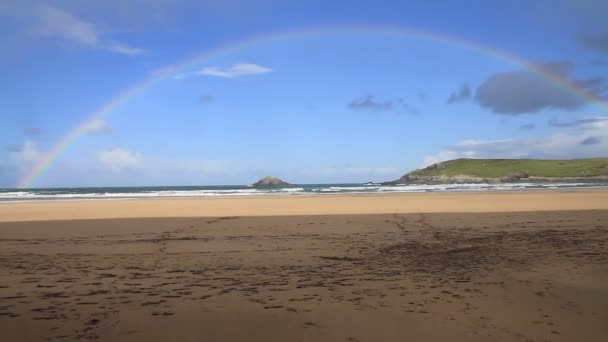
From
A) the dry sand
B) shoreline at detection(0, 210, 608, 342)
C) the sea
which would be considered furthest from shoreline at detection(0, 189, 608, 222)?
the sea

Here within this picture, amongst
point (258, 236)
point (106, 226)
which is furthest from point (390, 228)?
point (106, 226)

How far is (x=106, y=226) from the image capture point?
16.8 m

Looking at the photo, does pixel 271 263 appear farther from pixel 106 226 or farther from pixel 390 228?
pixel 106 226

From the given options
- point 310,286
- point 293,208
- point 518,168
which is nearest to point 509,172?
point 518,168

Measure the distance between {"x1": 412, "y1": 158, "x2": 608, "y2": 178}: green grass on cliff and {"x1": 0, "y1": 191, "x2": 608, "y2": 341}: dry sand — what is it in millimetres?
100990

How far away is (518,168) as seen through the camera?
377 ft

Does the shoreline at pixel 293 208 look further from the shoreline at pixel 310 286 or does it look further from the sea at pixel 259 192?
the sea at pixel 259 192

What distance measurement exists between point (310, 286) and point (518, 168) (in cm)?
12243

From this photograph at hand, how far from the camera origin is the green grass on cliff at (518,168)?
9992 cm

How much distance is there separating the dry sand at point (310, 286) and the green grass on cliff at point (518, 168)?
10099cm

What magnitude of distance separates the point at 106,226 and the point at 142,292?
36.4 ft

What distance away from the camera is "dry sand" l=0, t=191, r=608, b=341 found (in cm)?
530

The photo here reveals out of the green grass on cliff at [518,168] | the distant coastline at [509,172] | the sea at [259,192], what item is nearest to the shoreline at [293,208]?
the sea at [259,192]

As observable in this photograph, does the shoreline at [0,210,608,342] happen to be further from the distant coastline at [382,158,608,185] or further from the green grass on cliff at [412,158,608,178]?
the green grass on cliff at [412,158,608,178]
